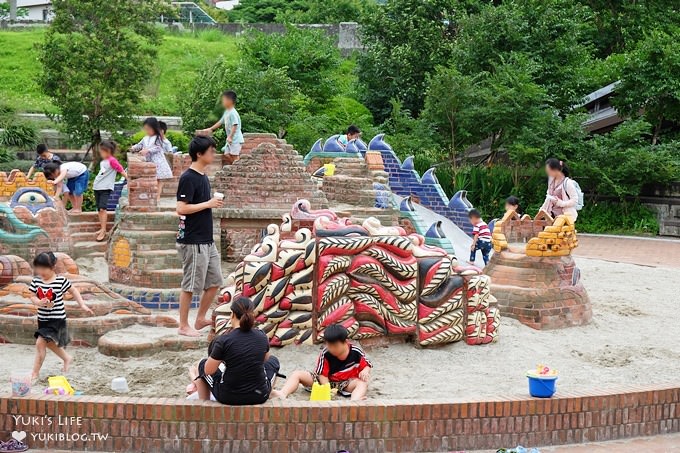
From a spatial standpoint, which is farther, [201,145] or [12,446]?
[201,145]

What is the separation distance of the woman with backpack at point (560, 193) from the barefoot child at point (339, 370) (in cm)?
477

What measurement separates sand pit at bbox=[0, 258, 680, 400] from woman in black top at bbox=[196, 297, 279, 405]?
81cm

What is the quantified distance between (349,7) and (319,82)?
46.6 ft

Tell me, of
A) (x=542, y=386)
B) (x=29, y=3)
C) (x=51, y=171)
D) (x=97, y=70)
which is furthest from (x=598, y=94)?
(x=29, y=3)

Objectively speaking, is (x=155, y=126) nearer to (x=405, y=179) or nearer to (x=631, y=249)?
(x=405, y=179)

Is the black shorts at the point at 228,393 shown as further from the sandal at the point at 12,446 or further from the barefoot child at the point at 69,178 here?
the barefoot child at the point at 69,178

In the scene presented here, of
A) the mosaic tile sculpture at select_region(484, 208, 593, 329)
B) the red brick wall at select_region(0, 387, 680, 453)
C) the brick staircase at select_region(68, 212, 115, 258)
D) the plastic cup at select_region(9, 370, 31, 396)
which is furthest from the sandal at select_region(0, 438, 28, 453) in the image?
the brick staircase at select_region(68, 212, 115, 258)

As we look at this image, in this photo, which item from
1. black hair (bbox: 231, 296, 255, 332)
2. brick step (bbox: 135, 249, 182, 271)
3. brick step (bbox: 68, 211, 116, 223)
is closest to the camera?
black hair (bbox: 231, 296, 255, 332)

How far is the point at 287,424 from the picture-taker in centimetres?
658

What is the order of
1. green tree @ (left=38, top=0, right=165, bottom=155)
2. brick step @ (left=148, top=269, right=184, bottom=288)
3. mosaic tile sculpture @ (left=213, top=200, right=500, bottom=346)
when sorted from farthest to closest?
green tree @ (left=38, top=0, right=165, bottom=155), brick step @ (left=148, top=269, right=184, bottom=288), mosaic tile sculpture @ (left=213, top=200, right=500, bottom=346)

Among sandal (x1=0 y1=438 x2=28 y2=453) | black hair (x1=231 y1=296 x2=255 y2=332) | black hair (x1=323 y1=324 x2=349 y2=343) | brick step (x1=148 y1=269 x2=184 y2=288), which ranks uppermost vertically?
black hair (x1=231 y1=296 x2=255 y2=332)

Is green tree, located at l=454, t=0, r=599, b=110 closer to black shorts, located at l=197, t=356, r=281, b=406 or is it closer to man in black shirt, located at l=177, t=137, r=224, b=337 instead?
man in black shirt, located at l=177, t=137, r=224, b=337

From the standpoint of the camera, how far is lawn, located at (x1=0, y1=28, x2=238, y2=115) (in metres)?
30.6

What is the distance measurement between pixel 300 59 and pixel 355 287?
2250 centimetres
